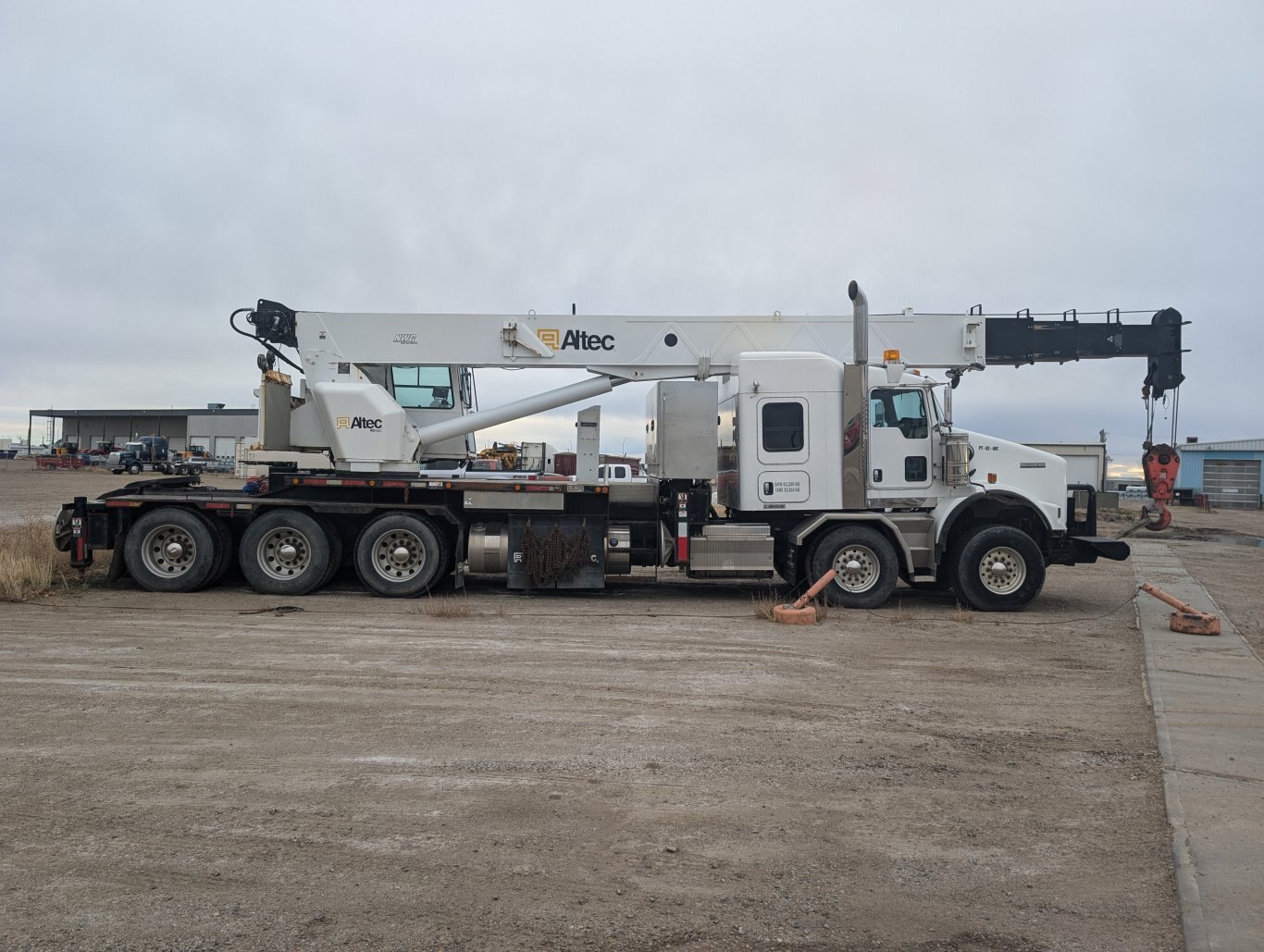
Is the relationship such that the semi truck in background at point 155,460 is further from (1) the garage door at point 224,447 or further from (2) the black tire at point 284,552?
(2) the black tire at point 284,552

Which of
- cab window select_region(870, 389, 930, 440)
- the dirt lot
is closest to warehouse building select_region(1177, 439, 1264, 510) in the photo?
cab window select_region(870, 389, 930, 440)

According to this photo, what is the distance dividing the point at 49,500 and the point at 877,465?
2960 centimetres

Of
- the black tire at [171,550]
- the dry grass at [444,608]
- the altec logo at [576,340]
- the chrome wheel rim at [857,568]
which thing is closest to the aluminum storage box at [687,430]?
the altec logo at [576,340]

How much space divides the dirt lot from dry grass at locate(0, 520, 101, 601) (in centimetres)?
278

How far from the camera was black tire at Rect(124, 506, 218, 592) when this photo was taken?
39.0 ft

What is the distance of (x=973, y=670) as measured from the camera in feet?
26.1

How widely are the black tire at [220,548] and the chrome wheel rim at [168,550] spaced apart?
271 mm

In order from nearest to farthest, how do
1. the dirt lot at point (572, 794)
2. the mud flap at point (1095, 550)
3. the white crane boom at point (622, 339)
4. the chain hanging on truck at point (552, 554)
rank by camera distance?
the dirt lot at point (572, 794)
the mud flap at point (1095, 550)
the chain hanging on truck at point (552, 554)
the white crane boom at point (622, 339)

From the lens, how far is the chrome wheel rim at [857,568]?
11.5 meters

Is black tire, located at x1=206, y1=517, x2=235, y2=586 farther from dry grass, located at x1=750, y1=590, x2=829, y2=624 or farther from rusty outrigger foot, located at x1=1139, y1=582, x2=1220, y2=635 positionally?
rusty outrigger foot, located at x1=1139, y1=582, x2=1220, y2=635

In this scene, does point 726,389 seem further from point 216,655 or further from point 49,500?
point 49,500

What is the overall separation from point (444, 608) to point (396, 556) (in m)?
1.73

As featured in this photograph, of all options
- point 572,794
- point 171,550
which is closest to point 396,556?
point 171,550

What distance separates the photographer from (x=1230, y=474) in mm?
48250
